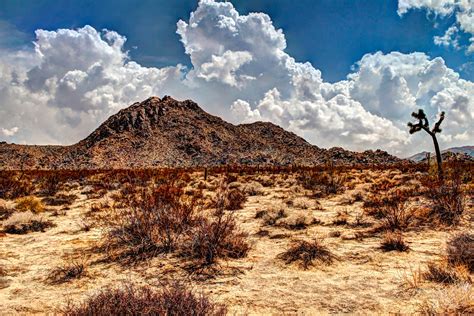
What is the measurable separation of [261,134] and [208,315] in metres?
131

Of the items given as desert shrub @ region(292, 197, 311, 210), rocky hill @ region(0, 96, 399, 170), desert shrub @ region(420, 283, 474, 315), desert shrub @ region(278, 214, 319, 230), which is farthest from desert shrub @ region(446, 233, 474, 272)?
rocky hill @ region(0, 96, 399, 170)

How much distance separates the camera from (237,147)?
384 feet

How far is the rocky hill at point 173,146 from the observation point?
97.5 meters

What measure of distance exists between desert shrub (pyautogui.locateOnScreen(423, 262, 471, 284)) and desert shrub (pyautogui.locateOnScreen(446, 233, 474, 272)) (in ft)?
0.88

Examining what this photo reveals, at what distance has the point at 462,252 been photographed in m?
5.66

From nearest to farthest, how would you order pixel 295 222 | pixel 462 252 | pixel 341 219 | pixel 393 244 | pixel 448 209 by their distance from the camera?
pixel 462 252
pixel 393 244
pixel 448 209
pixel 295 222
pixel 341 219

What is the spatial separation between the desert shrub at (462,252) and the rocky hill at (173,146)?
8414cm

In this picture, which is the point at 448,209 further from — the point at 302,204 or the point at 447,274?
the point at 302,204

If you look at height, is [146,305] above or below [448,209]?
below

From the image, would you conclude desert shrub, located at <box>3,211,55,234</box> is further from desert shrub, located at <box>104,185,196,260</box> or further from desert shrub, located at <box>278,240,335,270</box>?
desert shrub, located at <box>278,240,335,270</box>

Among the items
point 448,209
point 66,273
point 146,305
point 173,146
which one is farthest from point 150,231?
point 173,146

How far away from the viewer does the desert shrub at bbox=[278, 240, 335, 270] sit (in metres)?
6.17

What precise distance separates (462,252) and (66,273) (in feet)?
20.5

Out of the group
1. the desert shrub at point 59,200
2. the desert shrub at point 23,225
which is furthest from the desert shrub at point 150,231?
the desert shrub at point 59,200
